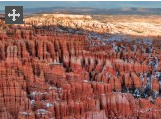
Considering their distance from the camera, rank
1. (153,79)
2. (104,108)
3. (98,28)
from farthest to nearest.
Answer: (98,28) → (153,79) → (104,108)

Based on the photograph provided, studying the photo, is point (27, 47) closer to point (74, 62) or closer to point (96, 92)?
point (74, 62)

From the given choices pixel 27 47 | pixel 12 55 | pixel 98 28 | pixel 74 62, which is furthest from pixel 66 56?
pixel 98 28

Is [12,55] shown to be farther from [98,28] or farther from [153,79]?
[98,28]

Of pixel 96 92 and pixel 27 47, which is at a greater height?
pixel 27 47

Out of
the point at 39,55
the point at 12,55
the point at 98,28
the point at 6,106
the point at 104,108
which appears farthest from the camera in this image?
the point at 98,28

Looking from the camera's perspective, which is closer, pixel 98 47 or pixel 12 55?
pixel 12 55

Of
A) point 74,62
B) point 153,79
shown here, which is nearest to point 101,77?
point 74,62
